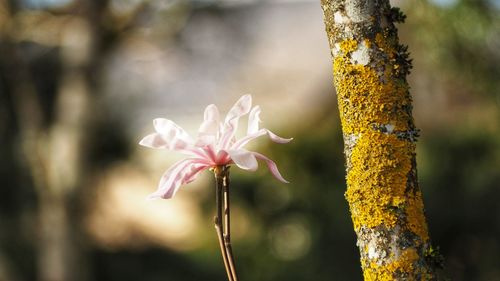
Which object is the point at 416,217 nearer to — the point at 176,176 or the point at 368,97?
the point at 368,97

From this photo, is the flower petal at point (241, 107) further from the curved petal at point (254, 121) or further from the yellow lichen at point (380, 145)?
the yellow lichen at point (380, 145)

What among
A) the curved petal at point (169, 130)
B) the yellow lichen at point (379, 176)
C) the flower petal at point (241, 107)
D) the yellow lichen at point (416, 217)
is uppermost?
the flower petal at point (241, 107)

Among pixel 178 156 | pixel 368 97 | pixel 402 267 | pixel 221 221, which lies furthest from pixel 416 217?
pixel 178 156

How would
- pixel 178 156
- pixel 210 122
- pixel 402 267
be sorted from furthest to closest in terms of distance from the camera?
pixel 178 156 → pixel 210 122 → pixel 402 267

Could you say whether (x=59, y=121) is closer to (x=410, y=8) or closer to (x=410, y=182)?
(x=410, y=8)

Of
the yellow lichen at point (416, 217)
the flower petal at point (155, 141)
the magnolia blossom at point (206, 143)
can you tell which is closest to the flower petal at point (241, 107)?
the magnolia blossom at point (206, 143)

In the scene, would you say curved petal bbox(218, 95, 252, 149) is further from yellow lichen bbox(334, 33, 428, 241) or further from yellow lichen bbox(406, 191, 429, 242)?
yellow lichen bbox(406, 191, 429, 242)
